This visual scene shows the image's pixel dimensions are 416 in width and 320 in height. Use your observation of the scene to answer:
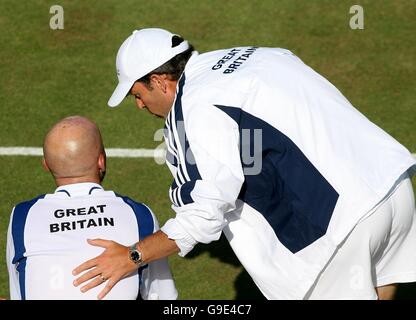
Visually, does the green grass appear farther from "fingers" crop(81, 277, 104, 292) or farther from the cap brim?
"fingers" crop(81, 277, 104, 292)

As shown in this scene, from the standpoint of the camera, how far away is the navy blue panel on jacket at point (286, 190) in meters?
5.89

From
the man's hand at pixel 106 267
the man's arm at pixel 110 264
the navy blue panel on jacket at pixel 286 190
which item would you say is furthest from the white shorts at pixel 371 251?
the man's hand at pixel 106 267

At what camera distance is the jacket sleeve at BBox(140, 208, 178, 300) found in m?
5.94

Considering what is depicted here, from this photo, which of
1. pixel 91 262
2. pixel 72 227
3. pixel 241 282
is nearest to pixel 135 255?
pixel 91 262

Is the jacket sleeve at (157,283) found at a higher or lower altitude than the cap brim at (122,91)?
lower

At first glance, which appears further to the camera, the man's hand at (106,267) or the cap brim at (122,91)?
the cap brim at (122,91)

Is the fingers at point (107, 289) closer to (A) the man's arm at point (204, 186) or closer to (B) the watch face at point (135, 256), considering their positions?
(A) the man's arm at point (204, 186)

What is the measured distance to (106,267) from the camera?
18.0ft

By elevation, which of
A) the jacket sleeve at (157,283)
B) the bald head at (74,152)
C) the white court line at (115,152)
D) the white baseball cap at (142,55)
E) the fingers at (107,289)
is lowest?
the white court line at (115,152)

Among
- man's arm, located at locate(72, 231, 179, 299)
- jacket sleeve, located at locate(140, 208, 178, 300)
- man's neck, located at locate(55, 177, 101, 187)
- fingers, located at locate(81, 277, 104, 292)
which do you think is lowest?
jacket sleeve, located at locate(140, 208, 178, 300)

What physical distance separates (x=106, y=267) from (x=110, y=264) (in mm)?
29

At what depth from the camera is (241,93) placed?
590 cm

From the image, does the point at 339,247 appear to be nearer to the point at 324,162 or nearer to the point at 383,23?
the point at 324,162

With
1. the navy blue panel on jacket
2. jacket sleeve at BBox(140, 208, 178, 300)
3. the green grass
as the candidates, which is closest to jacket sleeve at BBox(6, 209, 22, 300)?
jacket sleeve at BBox(140, 208, 178, 300)
